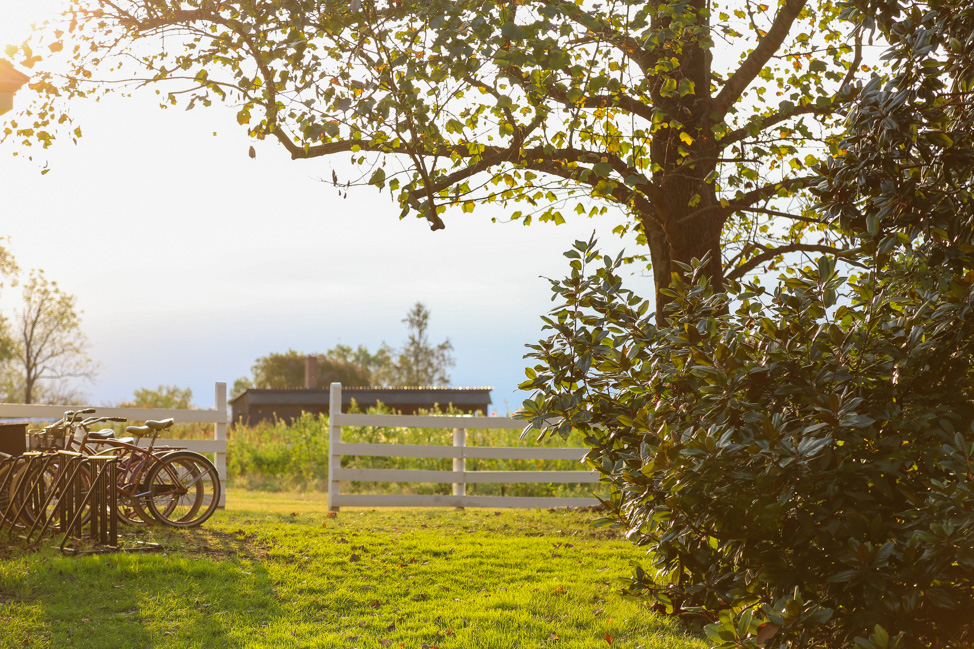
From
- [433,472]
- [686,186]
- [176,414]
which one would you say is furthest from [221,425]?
[686,186]

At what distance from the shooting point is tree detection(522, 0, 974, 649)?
11.0 ft

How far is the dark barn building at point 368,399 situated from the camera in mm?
34281

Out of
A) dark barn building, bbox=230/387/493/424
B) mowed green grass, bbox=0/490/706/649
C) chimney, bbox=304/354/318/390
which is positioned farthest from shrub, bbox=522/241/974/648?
chimney, bbox=304/354/318/390

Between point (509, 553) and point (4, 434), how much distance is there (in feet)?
21.0

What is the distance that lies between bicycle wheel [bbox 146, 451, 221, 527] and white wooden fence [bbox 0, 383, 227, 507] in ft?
4.73

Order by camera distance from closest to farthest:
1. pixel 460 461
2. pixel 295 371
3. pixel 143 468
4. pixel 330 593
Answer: pixel 330 593 → pixel 143 468 → pixel 460 461 → pixel 295 371

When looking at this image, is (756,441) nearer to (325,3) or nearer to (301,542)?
(325,3)

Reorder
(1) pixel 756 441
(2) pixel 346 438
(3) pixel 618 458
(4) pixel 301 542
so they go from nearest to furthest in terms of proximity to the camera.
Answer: (1) pixel 756 441, (3) pixel 618 458, (4) pixel 301 542, (2) pixel 346 438

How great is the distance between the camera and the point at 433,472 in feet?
43.2

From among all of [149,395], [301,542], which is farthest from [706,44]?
[149,395]

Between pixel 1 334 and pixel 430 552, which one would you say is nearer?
pixel 430 552

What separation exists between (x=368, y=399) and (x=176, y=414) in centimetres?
2404

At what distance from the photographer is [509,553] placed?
8.78 m

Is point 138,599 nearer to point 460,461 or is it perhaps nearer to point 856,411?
point 856,411
